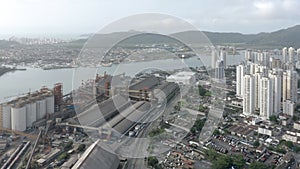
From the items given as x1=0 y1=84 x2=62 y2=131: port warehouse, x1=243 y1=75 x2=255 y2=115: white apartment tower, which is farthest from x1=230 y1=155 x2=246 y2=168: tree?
x1=0 y1=84 x2=62 y2=131: port warehouse

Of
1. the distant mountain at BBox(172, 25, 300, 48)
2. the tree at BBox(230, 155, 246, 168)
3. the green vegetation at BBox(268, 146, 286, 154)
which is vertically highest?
the distant mountain at BBox(172, 25, 300, 48)

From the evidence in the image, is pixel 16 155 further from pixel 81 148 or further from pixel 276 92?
pixel 276 92

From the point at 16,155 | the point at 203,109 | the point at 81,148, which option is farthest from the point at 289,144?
the point at 16,155

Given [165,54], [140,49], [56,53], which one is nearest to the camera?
[165,54]

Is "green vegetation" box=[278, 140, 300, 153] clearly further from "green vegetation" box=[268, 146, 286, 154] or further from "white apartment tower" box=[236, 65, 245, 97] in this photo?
"white apartment tower" box=[236, 65, 245, 97]

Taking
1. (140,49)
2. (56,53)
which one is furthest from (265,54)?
(56,53)

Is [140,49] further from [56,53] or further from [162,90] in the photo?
[56,53]
